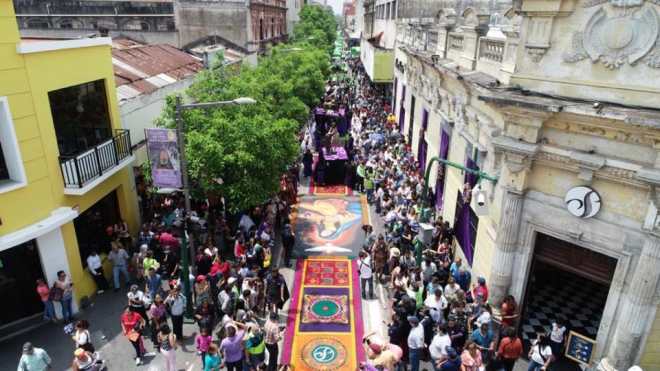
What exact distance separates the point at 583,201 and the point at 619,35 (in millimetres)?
3268

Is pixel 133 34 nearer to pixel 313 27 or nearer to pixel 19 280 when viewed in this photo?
pixel 19 280

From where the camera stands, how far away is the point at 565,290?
13.8 meters

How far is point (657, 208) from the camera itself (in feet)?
27.1

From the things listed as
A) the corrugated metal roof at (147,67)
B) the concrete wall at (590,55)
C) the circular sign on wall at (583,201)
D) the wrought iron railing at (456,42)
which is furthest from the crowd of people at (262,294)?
the wrought iron railing at (456,42)

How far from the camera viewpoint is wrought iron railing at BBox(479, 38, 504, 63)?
11158 mm

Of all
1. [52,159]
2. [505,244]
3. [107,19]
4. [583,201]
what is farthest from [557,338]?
[107,19]

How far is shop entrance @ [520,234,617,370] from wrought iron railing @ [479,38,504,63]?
4.53 meters

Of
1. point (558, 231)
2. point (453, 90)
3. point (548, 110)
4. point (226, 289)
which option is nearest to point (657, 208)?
point (558, 231)

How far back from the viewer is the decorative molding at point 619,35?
8.19 metres

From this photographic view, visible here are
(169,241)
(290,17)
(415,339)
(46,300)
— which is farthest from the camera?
(290,17)

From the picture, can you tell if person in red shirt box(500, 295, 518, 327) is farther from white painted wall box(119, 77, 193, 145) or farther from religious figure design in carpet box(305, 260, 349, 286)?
white painted wall box(119, 77, 193, 145)

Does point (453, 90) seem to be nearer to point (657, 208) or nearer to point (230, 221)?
point (657, 208)

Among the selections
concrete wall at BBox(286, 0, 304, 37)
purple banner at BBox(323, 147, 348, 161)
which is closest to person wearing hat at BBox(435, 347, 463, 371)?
purple banner at BBox(323, 147, 348, 161)

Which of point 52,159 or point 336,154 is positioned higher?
point 52,159
